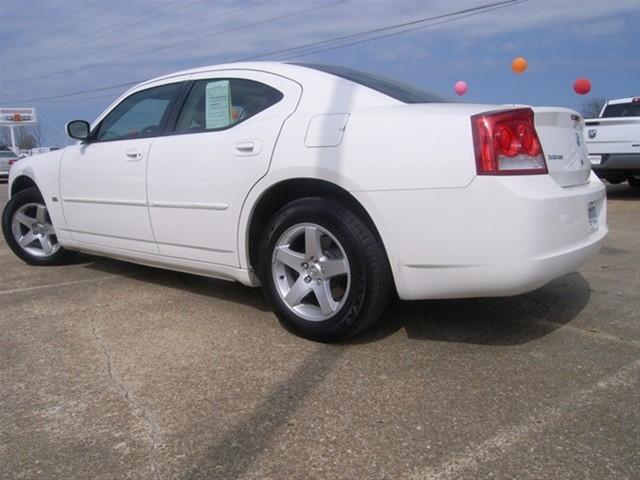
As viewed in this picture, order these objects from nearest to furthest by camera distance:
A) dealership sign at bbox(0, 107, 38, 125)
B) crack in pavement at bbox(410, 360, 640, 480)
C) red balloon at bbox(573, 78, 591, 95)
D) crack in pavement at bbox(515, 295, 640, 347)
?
crack in pavement at bbox(410, 360, 640, 480) < crack in pavement at bbox(515, 295, 640, 347) < red balloon at bbox(573, 78, 591, 95) < dealership sign at bbox(0, 107, 38, 125)

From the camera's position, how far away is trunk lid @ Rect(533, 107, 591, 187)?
2.70 m

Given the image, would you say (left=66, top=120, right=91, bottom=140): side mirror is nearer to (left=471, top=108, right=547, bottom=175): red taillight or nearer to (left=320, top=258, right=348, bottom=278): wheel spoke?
(left=320, top=258, right=348, bottom=278): wheel spoke

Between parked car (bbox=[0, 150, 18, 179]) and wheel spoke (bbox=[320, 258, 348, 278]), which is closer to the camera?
wheel spoke (bbox=[320, 258, 348, 278])

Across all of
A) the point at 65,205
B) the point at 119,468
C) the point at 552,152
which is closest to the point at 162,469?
the point at 119,468

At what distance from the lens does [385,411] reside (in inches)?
88.9

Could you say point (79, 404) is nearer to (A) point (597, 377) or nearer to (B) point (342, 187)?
(B) point (342, 187)

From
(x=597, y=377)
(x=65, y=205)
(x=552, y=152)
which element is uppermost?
(x=552, y=152)

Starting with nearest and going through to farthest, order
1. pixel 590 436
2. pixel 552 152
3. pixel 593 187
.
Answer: pixel 590 436 → pixel 552 152 → pixel 593 187

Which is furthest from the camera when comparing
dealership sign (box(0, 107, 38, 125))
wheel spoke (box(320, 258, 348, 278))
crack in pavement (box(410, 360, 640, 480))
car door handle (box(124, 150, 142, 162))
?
dealership sign (box(0, 107, 38, 125))

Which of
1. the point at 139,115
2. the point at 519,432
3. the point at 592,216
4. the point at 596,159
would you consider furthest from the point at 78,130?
the point at 596,159

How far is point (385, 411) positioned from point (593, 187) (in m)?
1.78

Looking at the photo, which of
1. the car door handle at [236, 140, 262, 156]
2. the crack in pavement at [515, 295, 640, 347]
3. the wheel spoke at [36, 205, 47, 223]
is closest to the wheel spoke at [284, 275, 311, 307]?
the car door handle at [236, 140, 262, 156]

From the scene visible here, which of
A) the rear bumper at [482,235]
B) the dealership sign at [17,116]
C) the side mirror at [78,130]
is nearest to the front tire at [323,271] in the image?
the rear bumper at [482,235]

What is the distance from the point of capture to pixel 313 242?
9.64 ft
